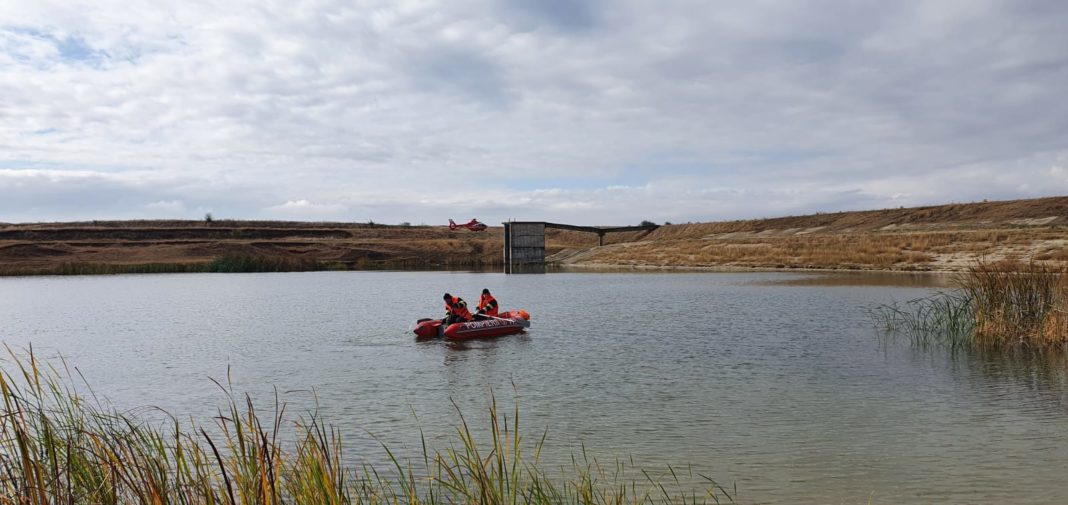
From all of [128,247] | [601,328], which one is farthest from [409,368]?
[128,247]

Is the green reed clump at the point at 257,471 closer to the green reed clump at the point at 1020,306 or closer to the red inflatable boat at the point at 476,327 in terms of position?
the red inflatable boat at the point at 476,327

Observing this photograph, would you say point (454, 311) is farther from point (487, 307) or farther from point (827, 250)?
point (827, 250)

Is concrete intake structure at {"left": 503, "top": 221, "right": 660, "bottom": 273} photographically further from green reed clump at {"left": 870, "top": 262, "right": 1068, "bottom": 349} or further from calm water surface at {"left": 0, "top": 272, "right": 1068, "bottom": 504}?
green reed clump at {"left": 870, "top": 262, "right": 1068, "bottom": 349}

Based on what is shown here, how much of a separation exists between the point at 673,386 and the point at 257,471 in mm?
10239

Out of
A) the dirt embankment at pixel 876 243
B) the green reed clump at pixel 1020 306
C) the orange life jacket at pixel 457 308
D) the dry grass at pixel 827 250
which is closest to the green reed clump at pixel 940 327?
the green reed clump at pixel 1020 306

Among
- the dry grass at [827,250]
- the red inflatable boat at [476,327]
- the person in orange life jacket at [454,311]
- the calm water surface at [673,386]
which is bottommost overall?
the calm water surface at [673,386]

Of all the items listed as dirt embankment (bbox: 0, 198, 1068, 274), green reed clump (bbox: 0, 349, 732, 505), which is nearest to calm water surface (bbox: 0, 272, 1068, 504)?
green reed clump (bbox: 0, 349, 732, 505)

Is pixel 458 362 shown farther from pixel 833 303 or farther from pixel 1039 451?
pixel 833 303

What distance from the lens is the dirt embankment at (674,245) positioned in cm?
5216

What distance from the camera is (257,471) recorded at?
5.58m

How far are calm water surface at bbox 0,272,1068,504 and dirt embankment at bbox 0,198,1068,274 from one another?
962 inches

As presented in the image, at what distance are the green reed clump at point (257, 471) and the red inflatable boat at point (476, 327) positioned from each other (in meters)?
10.0

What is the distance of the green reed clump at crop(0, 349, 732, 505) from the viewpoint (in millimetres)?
5309

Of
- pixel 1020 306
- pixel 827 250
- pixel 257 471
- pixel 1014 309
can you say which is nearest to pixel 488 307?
pixel 1014 309
